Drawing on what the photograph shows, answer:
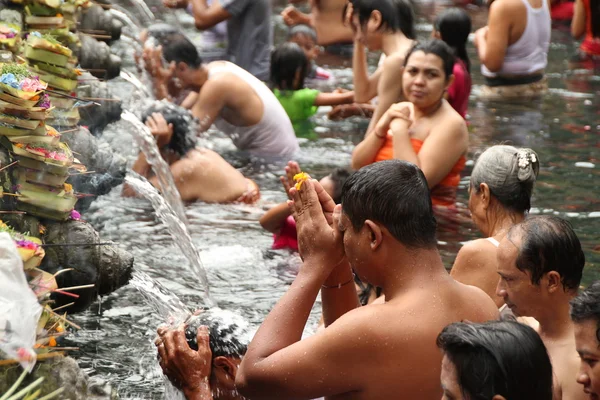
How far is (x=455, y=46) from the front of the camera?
7.70 meters

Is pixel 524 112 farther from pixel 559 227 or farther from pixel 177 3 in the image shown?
pixel 559 227

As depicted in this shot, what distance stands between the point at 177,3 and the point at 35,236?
286 inches

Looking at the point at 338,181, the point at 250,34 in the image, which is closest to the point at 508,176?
the point at 338,181

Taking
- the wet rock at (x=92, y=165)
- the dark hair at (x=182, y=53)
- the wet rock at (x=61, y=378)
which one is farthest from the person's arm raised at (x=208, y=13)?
the wet rock at (x=61, y=378)

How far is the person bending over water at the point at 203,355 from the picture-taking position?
10.4 feet

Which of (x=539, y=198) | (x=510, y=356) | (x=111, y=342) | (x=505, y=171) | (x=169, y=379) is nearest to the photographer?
(x=510, y=356)

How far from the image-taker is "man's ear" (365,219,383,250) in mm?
2766

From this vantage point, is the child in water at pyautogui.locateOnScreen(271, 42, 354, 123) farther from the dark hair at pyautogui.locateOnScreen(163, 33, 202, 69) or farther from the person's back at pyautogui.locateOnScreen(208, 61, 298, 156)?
the dark hair at pyautogui.locateOnScreen(163, 33, 202, 69)

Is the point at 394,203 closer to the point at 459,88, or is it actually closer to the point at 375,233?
the point at 375,233

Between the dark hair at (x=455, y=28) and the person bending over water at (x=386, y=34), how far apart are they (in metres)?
0.64

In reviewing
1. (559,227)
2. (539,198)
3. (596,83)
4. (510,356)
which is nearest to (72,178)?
(559,227)

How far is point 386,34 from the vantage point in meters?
6.86

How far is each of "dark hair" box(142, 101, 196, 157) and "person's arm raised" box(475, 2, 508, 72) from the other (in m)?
3.37

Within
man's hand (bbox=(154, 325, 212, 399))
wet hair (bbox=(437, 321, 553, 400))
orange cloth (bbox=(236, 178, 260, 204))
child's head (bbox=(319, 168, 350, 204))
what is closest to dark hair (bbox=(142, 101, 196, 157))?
orange cloth (bbox=(236, 178, 260, 204))
